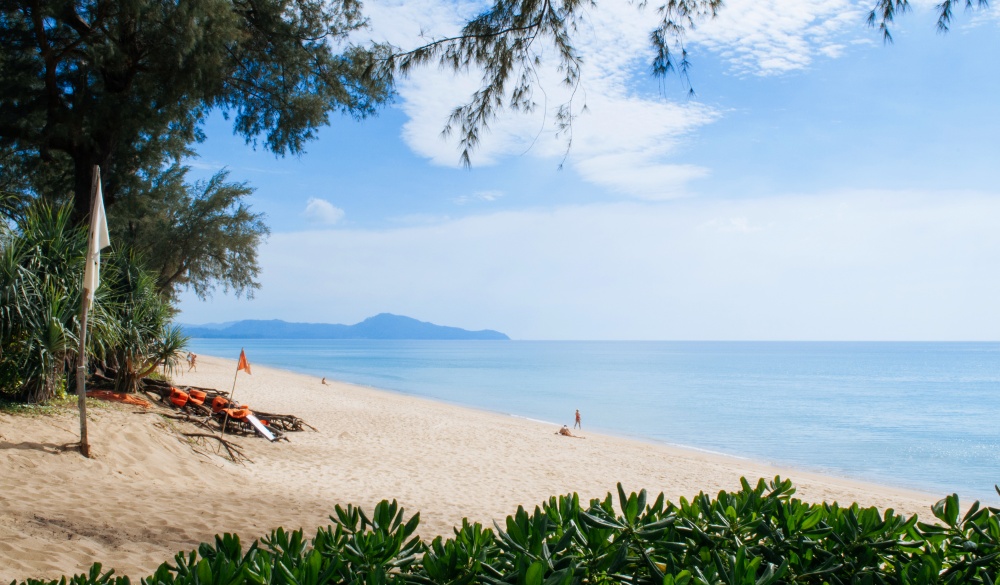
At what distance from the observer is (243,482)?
898cm

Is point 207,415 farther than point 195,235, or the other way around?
point 195,235

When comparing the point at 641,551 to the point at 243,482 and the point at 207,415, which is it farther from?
the point at 207,415

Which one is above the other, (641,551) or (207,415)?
(641,551)

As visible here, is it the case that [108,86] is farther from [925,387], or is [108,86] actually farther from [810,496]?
[925,387]

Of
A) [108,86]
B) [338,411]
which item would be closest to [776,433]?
[338,411]

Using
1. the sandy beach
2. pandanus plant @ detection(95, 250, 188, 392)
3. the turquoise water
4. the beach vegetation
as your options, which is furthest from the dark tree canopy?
the turquoise water

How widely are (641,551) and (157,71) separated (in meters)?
13.2

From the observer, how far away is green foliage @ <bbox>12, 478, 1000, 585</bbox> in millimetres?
1776

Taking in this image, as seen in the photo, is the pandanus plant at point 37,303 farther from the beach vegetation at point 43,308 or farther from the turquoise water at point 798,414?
the turquoise water at point 798,414

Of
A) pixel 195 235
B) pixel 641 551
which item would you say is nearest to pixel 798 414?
pixel 195 235

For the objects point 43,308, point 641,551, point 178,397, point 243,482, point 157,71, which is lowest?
point 243,482

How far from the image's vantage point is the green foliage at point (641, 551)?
178 centimetres

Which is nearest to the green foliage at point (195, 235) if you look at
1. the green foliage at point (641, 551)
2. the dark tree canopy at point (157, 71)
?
the dark tree canopy at point (157, 71)

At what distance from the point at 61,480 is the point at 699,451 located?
1961 cm
